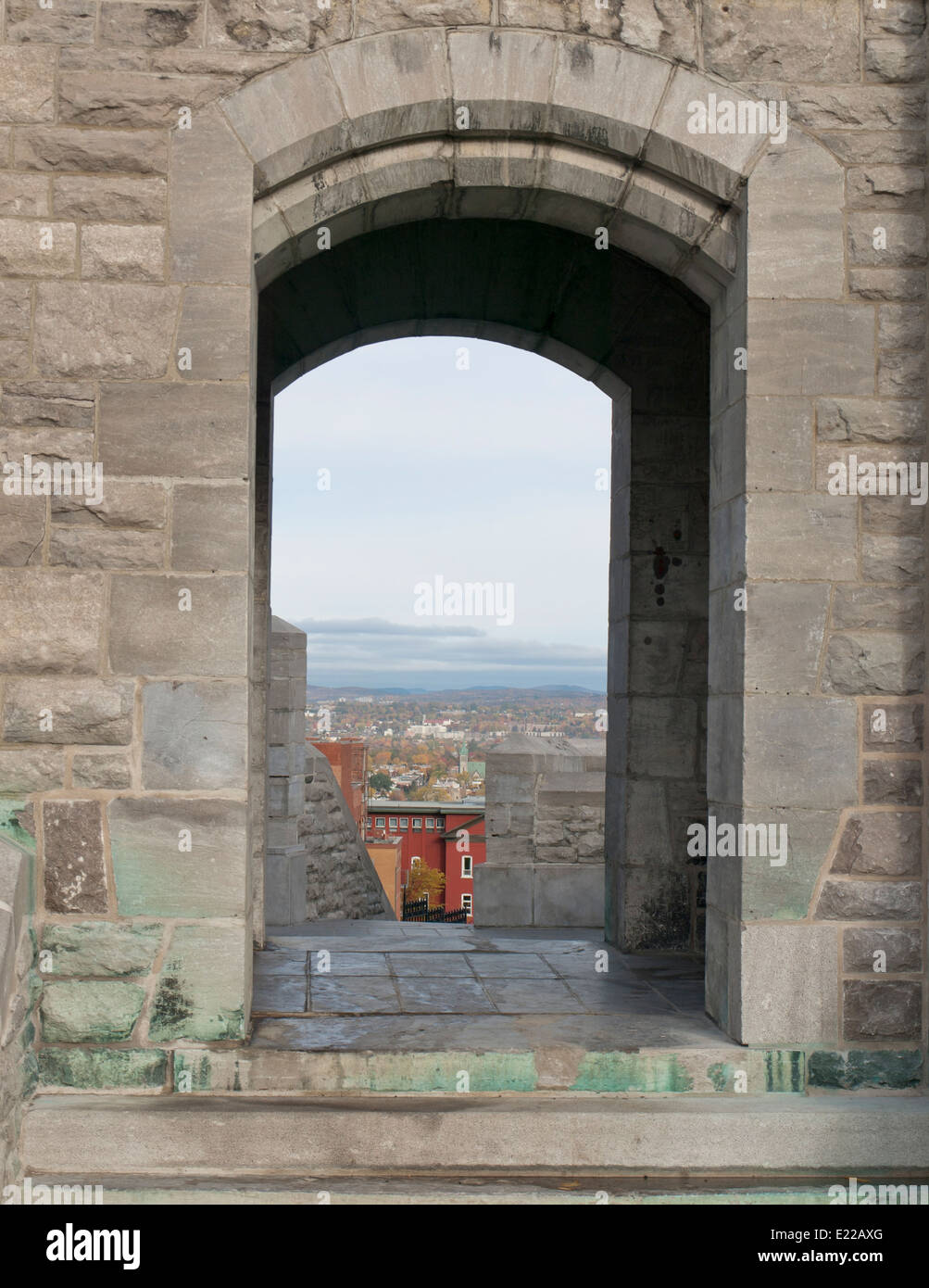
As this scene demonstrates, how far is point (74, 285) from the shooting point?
11.8 ft

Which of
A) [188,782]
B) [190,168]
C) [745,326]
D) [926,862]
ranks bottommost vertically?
[926,862]

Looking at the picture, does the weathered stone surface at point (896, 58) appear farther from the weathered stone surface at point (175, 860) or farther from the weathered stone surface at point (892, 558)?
the weathered stone surface at point (175, 860)

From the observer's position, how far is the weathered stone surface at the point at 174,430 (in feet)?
11.7

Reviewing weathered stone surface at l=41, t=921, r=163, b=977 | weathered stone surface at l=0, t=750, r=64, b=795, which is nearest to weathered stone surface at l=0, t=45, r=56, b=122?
weathered stone surface at l=0, t=750, r=64, b=795

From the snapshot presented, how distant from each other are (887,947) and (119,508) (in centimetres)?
276

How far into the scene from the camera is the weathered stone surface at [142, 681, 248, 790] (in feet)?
11.6

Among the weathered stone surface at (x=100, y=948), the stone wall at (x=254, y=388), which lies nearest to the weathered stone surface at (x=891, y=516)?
the stone wall at (x=254, y=388)

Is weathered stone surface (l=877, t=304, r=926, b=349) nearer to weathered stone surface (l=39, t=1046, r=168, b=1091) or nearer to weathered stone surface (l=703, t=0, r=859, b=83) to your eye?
weathered stone surface (l=703, t=0, r=859, b=83)

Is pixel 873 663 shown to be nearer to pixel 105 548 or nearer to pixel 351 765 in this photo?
pixel 105 548

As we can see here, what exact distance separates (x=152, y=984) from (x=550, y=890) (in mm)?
3899

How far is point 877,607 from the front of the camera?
3701mm

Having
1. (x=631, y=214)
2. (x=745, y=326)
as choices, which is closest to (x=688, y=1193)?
(x=745, y=326)

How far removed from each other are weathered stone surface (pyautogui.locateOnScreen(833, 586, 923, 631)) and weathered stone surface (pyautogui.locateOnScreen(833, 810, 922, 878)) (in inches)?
23.6
